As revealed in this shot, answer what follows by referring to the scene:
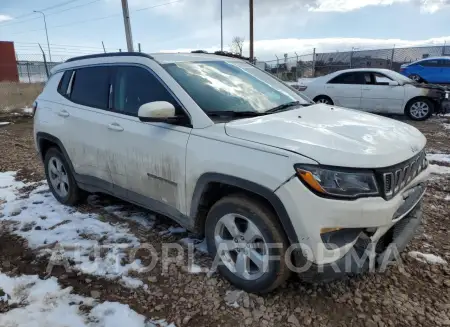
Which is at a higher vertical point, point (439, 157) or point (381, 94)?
point (381, 94)

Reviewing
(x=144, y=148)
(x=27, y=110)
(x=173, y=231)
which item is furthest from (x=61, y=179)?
(x=27, y=110)

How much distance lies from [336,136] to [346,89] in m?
9.28

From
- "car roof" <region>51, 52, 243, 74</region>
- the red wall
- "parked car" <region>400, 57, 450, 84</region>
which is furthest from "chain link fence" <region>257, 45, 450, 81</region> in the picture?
the red wall

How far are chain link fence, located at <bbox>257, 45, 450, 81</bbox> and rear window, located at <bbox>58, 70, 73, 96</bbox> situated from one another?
72.7 feet

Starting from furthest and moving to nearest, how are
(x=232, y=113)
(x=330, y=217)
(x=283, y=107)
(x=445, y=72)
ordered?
(x=445, y=72) < (x=283, y=107) < (x=232, y=113) < (x=330, y=217)

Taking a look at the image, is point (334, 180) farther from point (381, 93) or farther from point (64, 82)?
point (381, 93)

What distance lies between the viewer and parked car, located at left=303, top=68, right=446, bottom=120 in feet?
33.8

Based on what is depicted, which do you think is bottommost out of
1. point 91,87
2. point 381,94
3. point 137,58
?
point 381,94

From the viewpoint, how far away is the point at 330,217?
2191mm

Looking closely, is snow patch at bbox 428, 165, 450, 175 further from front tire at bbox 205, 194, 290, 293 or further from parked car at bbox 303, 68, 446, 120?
parked car at bbox 303, 68, 446, 120

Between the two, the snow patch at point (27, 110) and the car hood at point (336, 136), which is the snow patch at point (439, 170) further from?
the snow patch at point (27, 110)

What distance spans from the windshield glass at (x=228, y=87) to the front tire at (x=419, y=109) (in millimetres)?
8145

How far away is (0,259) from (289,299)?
2.66 m

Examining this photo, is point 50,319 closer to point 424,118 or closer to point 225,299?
point 225,299
